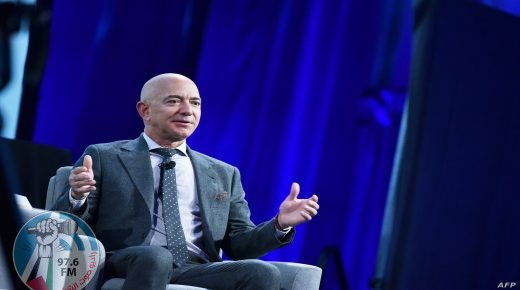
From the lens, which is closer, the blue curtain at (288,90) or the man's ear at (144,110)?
the man's ear at (144,110)

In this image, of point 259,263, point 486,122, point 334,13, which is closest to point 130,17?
point 334,13

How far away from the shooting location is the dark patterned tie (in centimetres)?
210

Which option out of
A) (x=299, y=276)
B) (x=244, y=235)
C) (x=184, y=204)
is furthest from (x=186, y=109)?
(x=299, y=276)

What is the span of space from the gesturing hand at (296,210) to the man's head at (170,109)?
0.44 meters

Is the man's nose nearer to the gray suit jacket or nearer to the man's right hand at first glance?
the gray suit jacket

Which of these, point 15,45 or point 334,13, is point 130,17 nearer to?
point 15,45

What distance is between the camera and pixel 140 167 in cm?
219

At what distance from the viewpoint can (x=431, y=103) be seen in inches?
128

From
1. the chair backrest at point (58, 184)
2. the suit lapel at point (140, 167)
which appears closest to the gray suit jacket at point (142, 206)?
the suit lapel at point (140, 167)

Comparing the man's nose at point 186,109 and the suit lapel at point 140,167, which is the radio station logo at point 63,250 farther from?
the man's nose at point 186,109

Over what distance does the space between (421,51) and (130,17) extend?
1711 millimetres

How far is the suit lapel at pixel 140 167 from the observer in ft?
7.04

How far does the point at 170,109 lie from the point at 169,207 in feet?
1.13

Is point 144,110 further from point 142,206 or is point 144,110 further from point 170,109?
point 142,206
